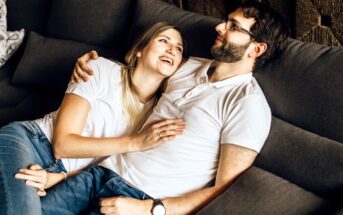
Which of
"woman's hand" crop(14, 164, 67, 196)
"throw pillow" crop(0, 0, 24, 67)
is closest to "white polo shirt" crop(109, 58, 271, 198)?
"woman's hand" crop(14, 164, 67, 196)

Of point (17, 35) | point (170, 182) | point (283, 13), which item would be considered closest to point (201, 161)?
point (170, 182)

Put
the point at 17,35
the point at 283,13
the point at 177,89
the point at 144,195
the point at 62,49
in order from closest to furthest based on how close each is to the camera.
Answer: the point at 144,195, the point at 177,89, the point at 283,13, the point at 62,49, the point at 17,35

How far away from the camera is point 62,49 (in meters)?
2.38

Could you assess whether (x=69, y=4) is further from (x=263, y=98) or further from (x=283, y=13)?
(x=263, y=98)

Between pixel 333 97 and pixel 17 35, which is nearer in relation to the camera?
pixel 333 97

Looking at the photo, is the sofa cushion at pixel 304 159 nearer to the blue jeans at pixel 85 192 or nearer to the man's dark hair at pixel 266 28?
the man's dark hair at pixel 266 28

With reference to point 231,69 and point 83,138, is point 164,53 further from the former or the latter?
point 83,138

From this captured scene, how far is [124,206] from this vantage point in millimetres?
1566

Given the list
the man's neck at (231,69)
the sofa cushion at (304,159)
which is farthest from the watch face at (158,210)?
the man's neck at (231,69)

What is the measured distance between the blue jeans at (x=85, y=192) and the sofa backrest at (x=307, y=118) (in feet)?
1.57

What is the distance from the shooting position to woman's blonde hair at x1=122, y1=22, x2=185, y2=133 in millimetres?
1863

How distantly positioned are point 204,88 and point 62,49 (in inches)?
37.7

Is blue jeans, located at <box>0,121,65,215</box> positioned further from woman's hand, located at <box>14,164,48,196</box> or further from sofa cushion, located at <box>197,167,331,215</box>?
sofa cushion, located at <box>197,167,331,215</box>

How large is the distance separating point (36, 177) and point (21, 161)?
87mm
